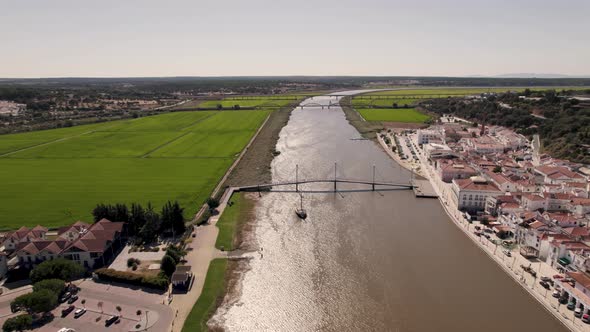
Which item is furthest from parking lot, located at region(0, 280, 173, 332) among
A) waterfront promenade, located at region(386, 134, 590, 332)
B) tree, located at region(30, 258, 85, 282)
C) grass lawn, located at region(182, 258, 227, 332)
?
waterfront promenade, located at region(386, 134, 590, 332)

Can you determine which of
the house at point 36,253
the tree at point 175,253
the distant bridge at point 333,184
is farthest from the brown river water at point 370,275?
the house at point 36,253

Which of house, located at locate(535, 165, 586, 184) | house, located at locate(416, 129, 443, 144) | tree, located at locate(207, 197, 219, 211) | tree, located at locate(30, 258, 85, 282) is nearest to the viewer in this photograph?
tree, located at locate(30, 258, 85, 282)

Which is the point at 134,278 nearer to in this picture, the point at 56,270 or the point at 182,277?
the point at 182,277

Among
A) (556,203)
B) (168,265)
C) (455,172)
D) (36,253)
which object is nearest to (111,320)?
(168,265)

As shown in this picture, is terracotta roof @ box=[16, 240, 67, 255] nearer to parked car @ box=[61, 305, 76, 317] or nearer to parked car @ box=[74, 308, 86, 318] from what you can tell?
parked car @ box=[61, 305, 76, 317]

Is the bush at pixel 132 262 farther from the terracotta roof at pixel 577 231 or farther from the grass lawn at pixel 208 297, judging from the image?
the terracotta roof at pixel 577 231

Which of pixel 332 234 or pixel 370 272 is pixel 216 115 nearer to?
pixel 332 234

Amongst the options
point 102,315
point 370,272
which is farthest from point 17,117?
point 370,272
